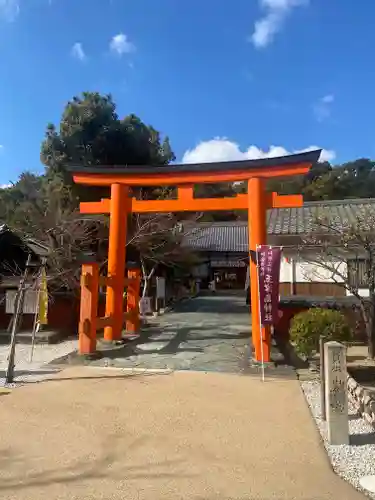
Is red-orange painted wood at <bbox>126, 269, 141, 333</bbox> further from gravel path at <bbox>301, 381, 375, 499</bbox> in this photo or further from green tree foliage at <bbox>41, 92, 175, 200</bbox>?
green tree foliage at <bbox>41, 92, 175, 200</bbox>

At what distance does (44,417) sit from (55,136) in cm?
2158

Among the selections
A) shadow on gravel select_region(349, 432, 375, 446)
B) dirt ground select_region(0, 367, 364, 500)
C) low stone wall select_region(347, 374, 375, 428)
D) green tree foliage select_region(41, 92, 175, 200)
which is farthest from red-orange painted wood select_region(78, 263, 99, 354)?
green tree foliage select_region(41, 92, 175, 200)

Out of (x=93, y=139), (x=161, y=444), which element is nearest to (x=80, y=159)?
(x=93, y=139)

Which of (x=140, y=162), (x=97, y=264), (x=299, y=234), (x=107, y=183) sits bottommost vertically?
(x=97, y=264)

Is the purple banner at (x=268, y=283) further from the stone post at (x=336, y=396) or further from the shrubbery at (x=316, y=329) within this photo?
the stone post at (x=336, y=396)

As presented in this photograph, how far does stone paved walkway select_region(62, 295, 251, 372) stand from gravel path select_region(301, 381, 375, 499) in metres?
3.20

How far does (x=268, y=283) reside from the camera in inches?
310

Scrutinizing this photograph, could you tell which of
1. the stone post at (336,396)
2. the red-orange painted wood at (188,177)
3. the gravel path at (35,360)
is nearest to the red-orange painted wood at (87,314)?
the gravel path at (35,360)

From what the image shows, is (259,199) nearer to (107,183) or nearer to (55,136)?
(107,183)

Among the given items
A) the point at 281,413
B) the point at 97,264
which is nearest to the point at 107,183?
the point at 97,264

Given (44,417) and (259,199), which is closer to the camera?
(44,417)

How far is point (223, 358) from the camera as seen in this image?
352 inches

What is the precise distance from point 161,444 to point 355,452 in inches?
85.9

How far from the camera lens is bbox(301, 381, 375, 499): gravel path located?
12.0 feet
